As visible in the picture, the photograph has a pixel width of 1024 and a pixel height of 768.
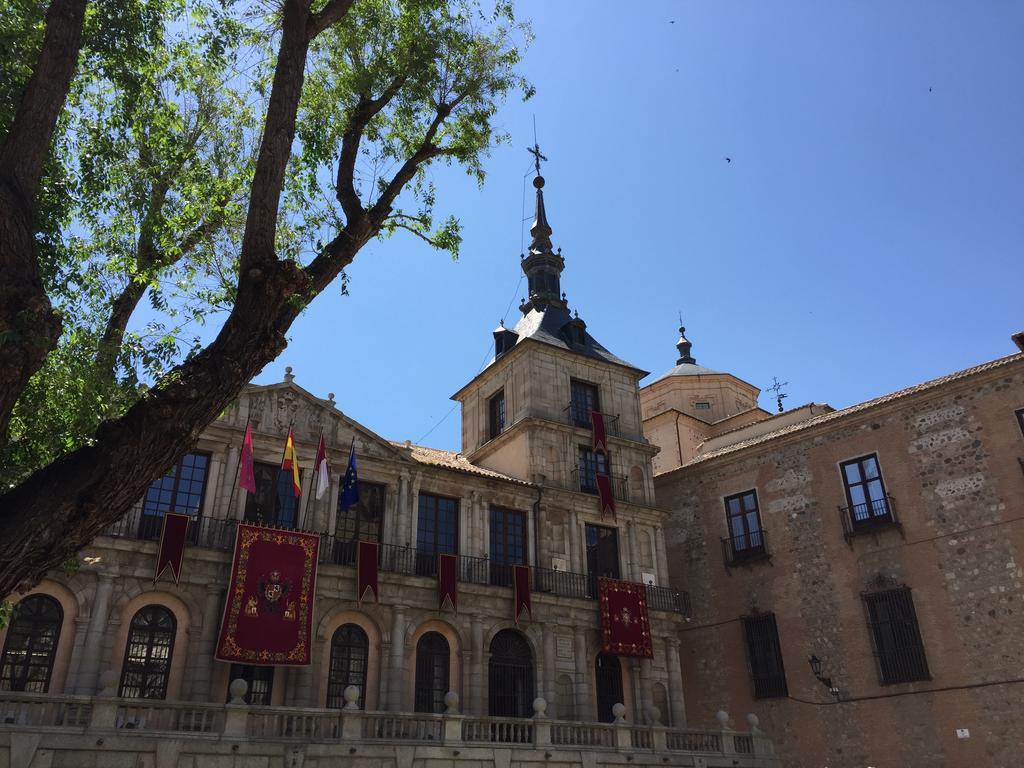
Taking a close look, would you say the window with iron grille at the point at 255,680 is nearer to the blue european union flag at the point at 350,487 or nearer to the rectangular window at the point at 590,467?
the blue european union flag at the point at 350,487

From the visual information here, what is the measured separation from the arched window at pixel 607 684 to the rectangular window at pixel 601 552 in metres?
2.22

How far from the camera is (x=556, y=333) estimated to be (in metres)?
28.7

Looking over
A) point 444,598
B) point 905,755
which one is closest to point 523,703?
point 444,598

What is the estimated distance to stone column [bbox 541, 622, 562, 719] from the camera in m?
21.5

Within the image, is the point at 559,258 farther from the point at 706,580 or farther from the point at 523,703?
the point at 523,703

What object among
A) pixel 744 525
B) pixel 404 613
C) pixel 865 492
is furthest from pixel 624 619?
pixel 865 492

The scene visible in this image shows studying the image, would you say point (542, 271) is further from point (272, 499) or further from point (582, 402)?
point (272, 499)

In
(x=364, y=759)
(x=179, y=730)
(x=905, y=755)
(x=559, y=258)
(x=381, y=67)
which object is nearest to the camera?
(x=381, y=67)

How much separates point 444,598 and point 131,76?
14.1 meters

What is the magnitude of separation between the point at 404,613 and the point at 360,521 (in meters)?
2.62

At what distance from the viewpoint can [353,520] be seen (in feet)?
69.7

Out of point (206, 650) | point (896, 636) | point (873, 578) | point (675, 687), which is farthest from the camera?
point (675, 687)

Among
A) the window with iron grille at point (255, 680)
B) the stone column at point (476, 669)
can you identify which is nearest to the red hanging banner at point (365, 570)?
the window with iron grille at point (255, 680)

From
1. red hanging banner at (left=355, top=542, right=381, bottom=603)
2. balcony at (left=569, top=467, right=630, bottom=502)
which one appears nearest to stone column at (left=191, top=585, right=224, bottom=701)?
red hanging banner at (left=355, top=542, right=381, bottom=603)
